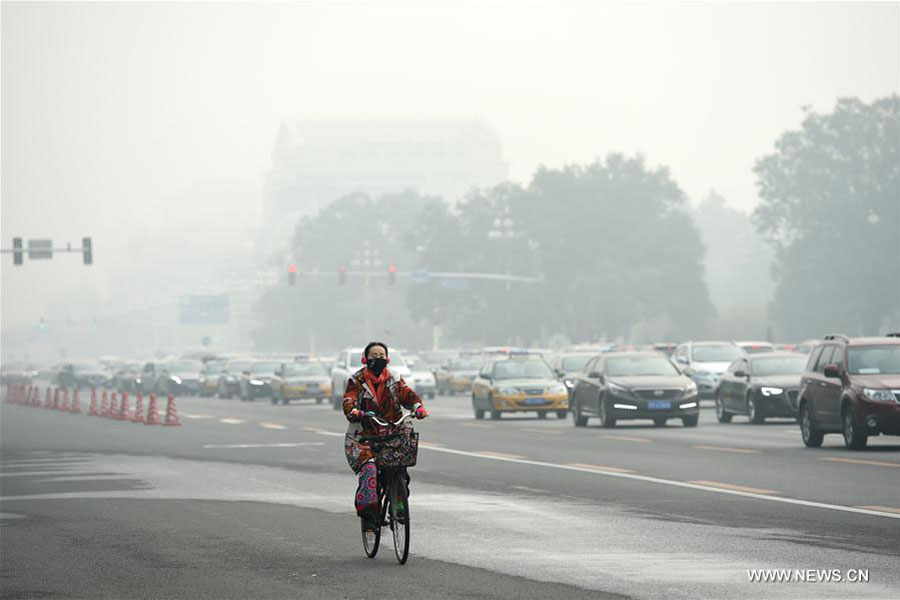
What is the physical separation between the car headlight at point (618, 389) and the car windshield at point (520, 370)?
24.2ft

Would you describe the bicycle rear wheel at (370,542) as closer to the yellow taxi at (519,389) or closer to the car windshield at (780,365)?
the car windshield at (780,365)

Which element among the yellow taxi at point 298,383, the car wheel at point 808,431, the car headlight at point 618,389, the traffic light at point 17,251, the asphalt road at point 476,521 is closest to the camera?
the asphalt road at point 476,521


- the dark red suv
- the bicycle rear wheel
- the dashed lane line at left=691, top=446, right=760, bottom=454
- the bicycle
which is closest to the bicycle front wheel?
the bicycle

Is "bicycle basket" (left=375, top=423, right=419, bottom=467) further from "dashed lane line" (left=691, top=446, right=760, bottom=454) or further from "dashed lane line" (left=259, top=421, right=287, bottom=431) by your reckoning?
"dashed lane line" (left=259, top=421, right=287, bottom=431)

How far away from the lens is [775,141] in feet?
360

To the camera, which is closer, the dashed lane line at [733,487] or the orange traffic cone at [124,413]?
the dashed lane line at [733,487]

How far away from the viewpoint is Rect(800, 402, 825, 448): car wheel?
28.6 meters

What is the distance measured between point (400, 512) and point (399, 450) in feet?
1.49

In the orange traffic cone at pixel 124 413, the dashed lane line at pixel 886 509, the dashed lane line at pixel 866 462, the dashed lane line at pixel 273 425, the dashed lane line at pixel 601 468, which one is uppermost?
the orange traffic cone at pixel 124 413

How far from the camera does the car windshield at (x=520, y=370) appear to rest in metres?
45.2

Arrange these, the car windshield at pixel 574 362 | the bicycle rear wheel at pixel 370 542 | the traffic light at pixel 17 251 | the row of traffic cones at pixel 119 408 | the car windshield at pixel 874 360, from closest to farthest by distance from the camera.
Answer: the bicycle rear wheel at pixel 370 542 < the car windshield at pixel 874 360 < the row of traffic cones at pixel 119 408 < the car windshield at pixel 574 362 < the traffic light at pixel 17 251

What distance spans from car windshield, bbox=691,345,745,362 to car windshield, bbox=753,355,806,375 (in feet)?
35.7

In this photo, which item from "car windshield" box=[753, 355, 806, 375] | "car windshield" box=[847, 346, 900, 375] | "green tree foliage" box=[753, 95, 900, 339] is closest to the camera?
"car windshield" box=[847, 346, 900, 375]

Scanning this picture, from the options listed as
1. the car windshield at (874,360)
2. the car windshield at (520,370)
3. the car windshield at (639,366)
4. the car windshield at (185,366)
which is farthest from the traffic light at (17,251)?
the car windshield at (874,360)
